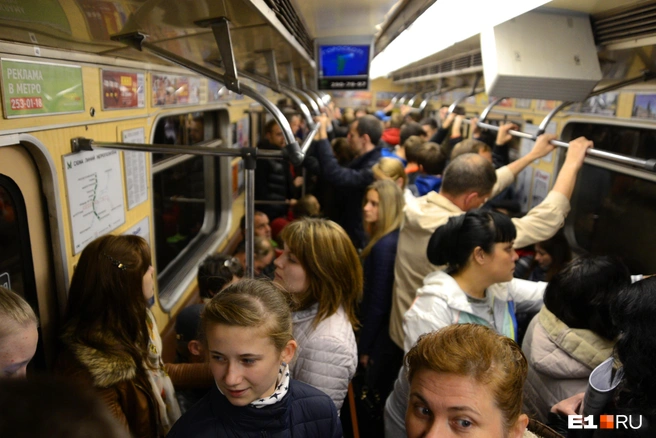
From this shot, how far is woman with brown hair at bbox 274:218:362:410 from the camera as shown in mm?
1651

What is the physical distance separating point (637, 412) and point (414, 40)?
2.20 meters

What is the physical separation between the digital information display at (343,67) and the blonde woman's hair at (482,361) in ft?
11.2

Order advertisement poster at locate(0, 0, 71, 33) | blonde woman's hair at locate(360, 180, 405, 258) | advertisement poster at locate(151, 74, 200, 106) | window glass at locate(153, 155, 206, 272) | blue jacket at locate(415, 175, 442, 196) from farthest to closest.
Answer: blue jacket at locate(415, 175, 442, 196)
window glass at locate(153, 155, 206, 272)
blonde woman's hair at locate(360, 180, 405, 258)
advertisement poster at locate(151, 74, 200, 106)
advertisement poster at locate(0, 0, 71, 33)

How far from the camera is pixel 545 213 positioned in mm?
2342

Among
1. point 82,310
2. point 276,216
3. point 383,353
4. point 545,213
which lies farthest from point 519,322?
point 276,216

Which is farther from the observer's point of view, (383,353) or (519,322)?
(383,353)

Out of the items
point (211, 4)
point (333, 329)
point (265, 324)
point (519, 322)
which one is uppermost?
point (211, 4)

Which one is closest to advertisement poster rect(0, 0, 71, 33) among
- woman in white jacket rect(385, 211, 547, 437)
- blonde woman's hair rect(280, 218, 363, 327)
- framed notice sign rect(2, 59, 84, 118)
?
framed notice sign rect(2, 59, 84, 118)

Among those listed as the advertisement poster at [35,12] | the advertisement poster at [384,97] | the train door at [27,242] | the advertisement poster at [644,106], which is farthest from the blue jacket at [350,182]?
the advertisement poster at [384,97]

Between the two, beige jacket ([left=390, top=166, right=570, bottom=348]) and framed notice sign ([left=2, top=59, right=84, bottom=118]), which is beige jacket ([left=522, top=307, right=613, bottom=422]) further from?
framed notice sign ([left=2, top=59, right=84, bottom=118])

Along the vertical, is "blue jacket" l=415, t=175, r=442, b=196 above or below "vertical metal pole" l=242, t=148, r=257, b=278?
below

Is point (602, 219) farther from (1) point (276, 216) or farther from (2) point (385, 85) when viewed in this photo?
(2) point (385, 85)

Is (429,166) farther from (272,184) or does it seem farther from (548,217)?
(272,184)

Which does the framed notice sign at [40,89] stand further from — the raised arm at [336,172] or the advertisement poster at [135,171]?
the raised arm at [336,172]
